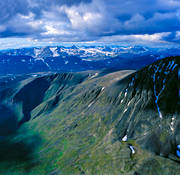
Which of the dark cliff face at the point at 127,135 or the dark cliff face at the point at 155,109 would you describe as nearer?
the dark cliff face at the point at 127,135

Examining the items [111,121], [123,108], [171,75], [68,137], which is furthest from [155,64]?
[68,137]

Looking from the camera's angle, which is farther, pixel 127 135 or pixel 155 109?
pixel 127 135

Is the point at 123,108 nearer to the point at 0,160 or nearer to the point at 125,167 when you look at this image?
the point at 125,167

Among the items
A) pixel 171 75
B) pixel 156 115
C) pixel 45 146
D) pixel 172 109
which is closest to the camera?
pixel 172 109

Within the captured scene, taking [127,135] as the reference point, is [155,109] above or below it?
above

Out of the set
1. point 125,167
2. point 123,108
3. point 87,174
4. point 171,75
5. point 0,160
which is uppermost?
point 171,75

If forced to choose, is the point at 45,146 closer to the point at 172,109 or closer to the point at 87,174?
the point at 87,174

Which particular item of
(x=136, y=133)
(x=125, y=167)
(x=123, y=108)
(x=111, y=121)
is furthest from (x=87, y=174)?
(x=123, y=108)

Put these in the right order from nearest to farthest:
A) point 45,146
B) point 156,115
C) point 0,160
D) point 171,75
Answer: point 156,115 → point 171,75 → point 0,160 → point 45,146

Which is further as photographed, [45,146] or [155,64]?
[45,146]

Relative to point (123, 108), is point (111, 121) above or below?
below

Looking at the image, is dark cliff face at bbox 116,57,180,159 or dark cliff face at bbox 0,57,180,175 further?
dark cliff face at bbox 116,57,180,159
